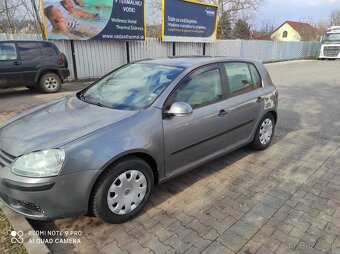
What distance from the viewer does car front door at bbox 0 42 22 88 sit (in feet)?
27.9

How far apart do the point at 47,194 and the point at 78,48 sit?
10775 millimetres

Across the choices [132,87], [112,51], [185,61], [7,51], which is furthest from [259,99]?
[112,51]

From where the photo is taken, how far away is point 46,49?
9.38 m

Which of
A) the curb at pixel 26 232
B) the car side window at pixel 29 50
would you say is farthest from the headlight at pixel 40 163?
the car side window at pixel 29 50

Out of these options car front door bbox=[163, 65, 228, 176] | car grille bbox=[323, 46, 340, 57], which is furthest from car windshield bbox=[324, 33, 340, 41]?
car front door bbox=[163, 65, 228, 176]

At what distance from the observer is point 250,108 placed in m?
4.15

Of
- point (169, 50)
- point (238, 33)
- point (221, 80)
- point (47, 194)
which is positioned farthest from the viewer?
point (238, 33)

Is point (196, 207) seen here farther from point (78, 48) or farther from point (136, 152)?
point (78, 48)

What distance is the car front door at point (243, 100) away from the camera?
153 inches

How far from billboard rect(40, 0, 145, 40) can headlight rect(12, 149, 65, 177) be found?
9.78 metres

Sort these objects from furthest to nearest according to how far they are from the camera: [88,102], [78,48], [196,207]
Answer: [78,48] → [88,102] → [196,207]

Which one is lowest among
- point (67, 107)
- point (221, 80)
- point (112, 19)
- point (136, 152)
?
point (136, 152)

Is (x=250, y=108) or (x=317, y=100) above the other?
(x=250, y=108)

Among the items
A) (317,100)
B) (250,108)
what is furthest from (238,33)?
(250,108)
